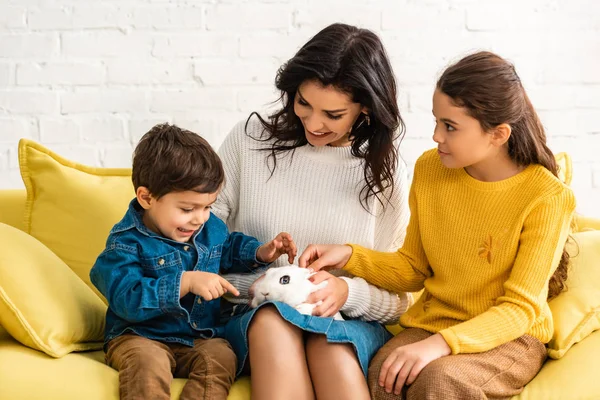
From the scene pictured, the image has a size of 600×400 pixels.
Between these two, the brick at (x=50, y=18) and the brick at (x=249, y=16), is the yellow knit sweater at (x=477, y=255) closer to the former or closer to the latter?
the brick at (x=249, y=16)

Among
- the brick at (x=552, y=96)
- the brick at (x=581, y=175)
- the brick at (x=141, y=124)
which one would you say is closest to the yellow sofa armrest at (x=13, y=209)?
the brick at (x=141, y=124)

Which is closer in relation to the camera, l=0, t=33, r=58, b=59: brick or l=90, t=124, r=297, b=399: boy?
l=90, t=124, r=297, b=399: boy

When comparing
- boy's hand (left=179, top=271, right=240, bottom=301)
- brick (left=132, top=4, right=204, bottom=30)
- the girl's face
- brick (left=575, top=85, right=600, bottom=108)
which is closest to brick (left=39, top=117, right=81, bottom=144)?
Result: brick (left=132, top=4, right=204, bottom=30)

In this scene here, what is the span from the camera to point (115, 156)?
2.49 m

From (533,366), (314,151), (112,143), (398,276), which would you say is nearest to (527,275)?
(533,366)

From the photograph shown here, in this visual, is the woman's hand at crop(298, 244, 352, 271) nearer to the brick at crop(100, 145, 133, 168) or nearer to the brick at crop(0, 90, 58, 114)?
the brick at crop(100, 145, 133, 168)

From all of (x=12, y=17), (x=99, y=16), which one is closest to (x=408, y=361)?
(x=99, y=16)

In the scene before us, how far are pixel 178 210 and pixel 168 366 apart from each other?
32 centimetres

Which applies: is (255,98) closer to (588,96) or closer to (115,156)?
(115,156)

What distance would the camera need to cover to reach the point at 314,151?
1982 mm

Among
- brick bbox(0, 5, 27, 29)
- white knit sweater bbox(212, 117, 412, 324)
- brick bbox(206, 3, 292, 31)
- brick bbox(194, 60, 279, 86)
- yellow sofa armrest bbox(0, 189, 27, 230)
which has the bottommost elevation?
yellow sofa armrest bbox(0, 189, 27, 230)

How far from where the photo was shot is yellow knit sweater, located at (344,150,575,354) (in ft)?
5.29

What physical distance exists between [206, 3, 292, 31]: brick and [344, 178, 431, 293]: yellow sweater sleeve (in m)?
0.87

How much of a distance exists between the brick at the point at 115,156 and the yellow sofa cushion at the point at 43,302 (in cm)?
73
